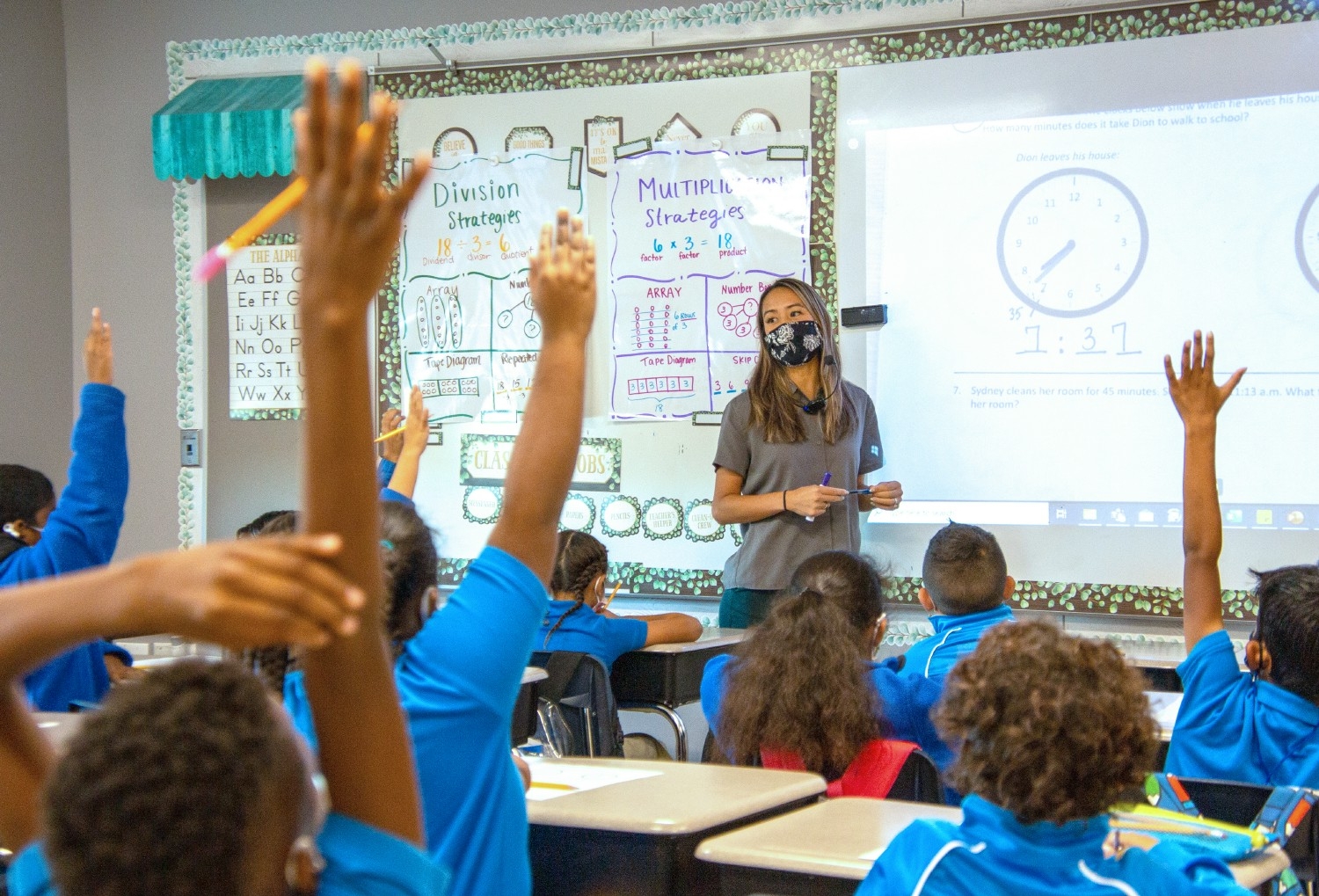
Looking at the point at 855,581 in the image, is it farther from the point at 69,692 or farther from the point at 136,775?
the point at 136,775

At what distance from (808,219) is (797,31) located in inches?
23.6

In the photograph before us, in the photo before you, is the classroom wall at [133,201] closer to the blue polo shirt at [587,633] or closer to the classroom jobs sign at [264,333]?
the classroom jobs sign at [264,333]

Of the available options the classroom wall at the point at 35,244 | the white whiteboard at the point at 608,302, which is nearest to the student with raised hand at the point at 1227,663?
the white whiteboard at the point at 608,302

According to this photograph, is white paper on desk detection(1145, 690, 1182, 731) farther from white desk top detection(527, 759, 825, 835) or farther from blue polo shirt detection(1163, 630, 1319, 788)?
white desk top detection(527, 759, 825, 835)

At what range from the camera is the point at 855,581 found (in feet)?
8.32

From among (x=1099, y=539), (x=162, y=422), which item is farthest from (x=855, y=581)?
(x=162, y=422)

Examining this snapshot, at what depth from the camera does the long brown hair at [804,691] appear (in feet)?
→ 6.84

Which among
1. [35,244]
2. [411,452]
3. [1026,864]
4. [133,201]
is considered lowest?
[1026,864]

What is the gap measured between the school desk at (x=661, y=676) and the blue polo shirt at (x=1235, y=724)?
4.38 feet

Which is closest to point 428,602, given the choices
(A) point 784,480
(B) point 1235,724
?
(B) point 1235,724

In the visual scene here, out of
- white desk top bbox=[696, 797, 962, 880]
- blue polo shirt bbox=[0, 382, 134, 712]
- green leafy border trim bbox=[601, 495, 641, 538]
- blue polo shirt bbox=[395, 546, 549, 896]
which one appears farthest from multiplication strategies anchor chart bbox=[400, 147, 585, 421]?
blue polo shirt bbox=[395, 546, 549, 896]

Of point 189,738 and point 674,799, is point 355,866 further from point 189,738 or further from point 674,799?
point 674,799

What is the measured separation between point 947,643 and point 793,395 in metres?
1.21

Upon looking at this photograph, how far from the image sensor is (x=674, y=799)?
64.0 inches
